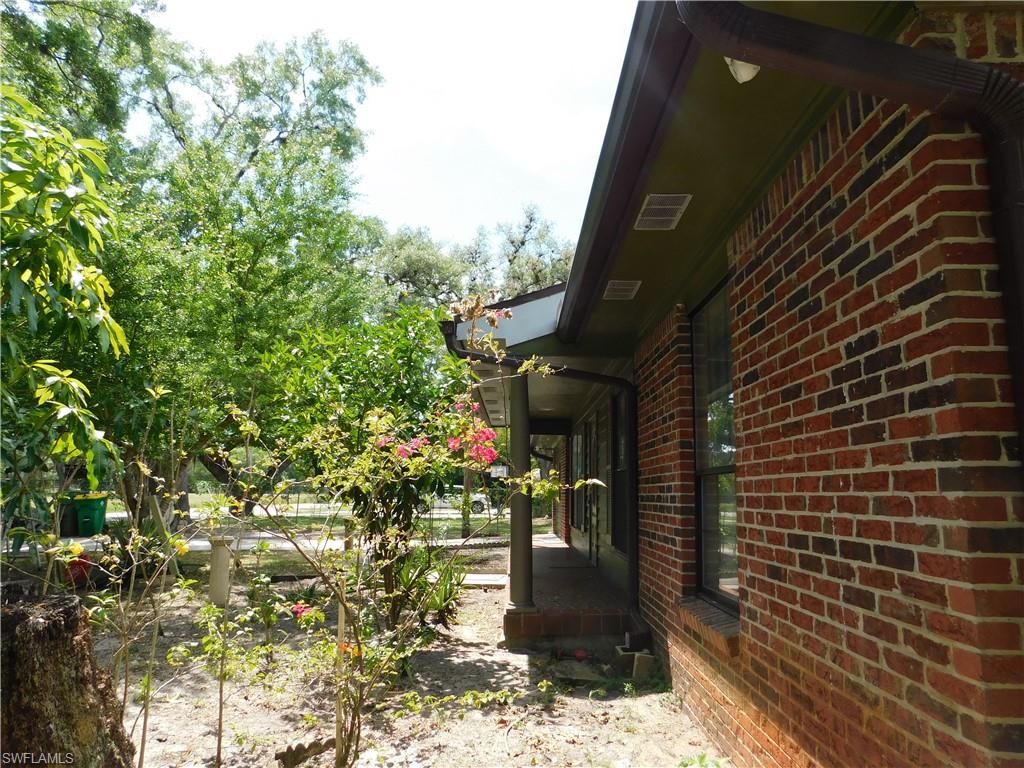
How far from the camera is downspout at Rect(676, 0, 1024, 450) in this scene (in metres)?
1.76

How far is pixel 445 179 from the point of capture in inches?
640

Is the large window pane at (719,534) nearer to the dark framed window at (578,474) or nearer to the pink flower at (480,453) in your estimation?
the pink flower at (480,453)

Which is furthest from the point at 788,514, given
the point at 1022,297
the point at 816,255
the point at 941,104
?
the point at 941,104

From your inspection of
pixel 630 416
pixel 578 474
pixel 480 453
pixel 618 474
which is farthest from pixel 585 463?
pixel 480 453

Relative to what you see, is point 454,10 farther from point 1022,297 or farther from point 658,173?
point 1022,297

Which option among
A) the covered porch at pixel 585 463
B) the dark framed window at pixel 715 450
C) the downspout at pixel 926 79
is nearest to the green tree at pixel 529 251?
Result: the covered porch at pixel 585 463

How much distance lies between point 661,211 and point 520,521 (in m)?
3.66

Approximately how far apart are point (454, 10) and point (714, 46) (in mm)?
1860

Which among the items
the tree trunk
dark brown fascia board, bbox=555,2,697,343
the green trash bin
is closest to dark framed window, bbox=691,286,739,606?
dark brown fascia board, bbox=555,2,697,343

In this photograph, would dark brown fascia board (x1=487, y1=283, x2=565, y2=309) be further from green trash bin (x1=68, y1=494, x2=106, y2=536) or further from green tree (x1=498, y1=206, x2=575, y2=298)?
green tree (x1=498, y1=206, x2=575, y2=298)

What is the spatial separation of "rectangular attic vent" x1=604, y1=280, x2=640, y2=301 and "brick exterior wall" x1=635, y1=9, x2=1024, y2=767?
53.2 inches

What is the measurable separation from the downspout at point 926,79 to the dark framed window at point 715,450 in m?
2.17

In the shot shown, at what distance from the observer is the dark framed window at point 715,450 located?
4082 millimetres

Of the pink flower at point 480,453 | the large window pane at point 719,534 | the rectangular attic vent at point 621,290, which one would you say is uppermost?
the rectangular attic vent at point 621,290
